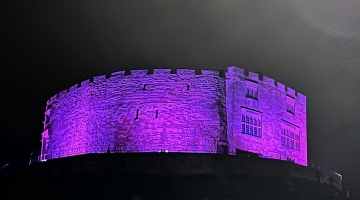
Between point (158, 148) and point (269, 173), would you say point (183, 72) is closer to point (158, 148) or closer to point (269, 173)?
point (158, 148)

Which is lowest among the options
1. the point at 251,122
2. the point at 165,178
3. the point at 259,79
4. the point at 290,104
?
the point at 165,178

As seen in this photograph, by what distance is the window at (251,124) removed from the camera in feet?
88.4

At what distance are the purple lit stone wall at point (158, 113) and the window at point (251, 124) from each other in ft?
3.95

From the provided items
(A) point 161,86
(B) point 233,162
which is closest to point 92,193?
(B) point 233,162

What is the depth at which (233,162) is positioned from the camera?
21.0m

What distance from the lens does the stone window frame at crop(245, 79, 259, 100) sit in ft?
90.6

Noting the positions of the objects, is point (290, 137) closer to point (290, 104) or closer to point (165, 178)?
point (290, 104)

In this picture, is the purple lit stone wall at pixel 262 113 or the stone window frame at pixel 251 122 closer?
the purple lit stone wall at pixel 262 113

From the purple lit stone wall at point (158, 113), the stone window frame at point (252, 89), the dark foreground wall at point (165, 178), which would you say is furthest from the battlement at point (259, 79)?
the dark foreground wall at point (165, 178)

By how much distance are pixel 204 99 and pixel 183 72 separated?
179 cm

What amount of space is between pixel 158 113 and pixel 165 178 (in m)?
6.56

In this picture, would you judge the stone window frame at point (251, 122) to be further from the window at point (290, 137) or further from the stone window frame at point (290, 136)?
the window at point (290, 137)

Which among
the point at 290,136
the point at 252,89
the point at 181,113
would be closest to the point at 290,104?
the point at 290,136

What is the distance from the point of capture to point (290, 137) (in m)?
30.0
